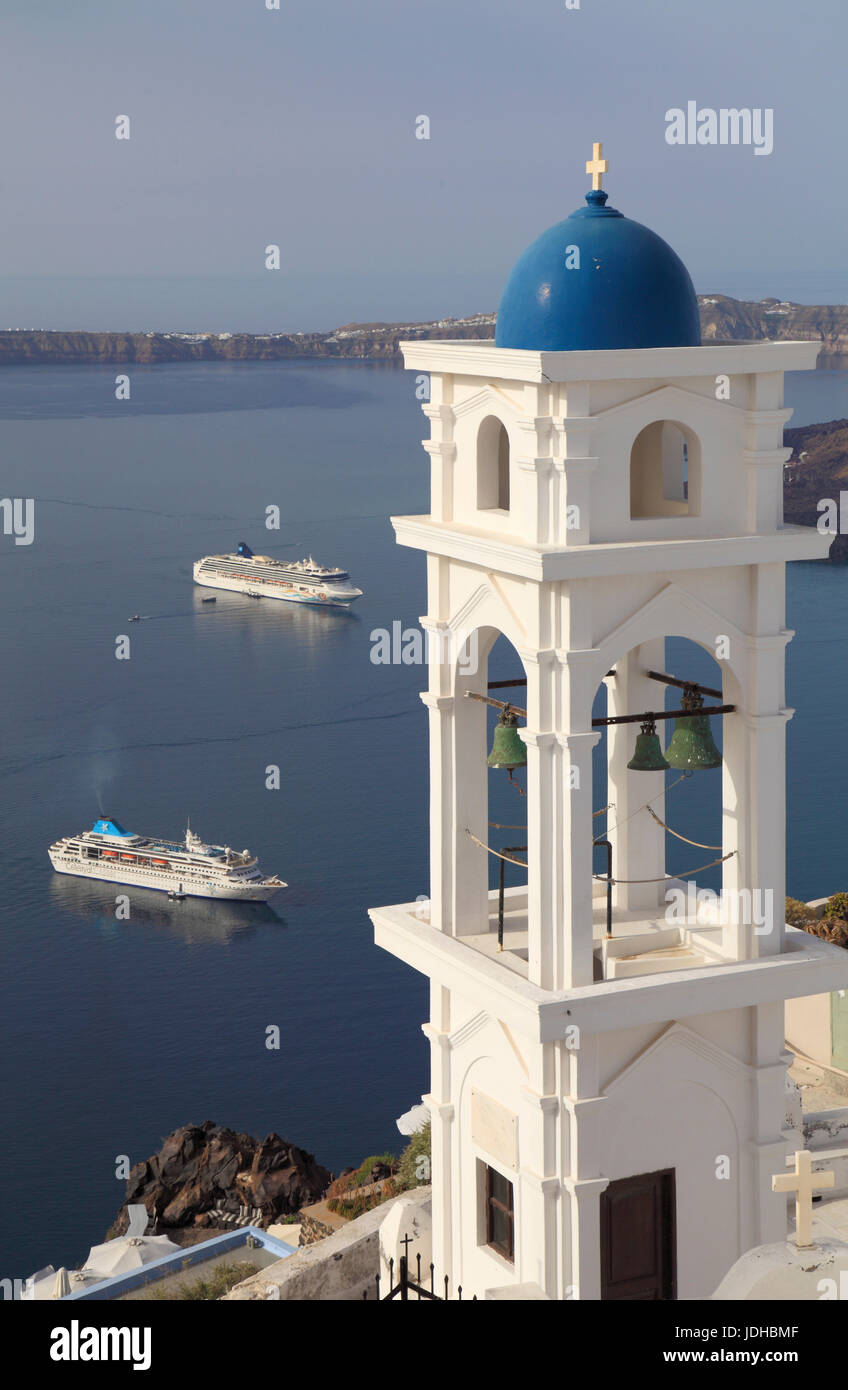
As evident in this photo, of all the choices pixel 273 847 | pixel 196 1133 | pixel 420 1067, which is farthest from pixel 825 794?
pixel 196 1133

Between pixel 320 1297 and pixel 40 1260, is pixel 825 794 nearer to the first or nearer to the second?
pixel 40 1260

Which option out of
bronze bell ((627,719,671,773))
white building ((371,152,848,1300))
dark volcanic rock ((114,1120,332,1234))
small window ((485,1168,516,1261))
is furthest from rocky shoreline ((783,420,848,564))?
small window ((485,1168,516,1261))

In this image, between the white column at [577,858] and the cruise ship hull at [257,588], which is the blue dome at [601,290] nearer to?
the white column at [577,858]

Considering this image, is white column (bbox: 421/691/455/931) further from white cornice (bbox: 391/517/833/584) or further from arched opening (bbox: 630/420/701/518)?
arched opening (bbox: 630/420/701/518)

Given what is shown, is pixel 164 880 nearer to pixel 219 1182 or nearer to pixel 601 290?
pixel 219 1182

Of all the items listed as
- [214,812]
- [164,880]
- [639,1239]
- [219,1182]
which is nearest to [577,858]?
[639,1239]
